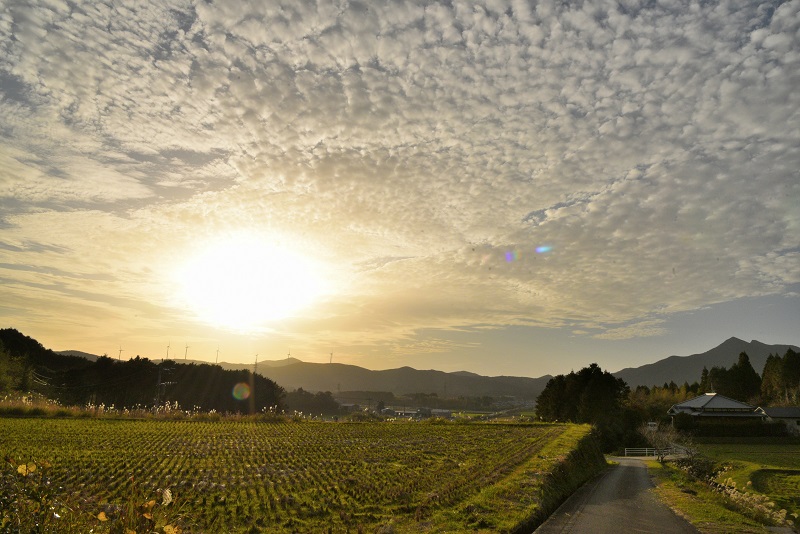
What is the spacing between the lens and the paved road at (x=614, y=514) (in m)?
16.9

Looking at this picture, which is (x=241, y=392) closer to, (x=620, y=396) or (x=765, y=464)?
(x=620, y=396)

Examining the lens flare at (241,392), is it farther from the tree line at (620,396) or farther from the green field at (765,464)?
the green field at (765,464)

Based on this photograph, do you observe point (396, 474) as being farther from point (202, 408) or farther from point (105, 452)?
point (202, 408)

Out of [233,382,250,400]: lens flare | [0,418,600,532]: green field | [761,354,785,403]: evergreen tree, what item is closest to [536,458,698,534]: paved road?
[0,418,600,532]: green field

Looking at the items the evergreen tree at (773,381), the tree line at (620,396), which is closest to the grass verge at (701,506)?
the tree line at (620,396)

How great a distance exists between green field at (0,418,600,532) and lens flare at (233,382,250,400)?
199ft

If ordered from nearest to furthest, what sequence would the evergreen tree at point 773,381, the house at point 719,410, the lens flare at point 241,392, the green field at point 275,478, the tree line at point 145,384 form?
the green field at point 275,478
the house at point 719,410
the tree line at point 145,384
the lens flare at point 241,392
the evergreen tree at point 773,381

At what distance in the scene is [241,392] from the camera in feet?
322

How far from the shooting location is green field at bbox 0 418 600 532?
13.7m

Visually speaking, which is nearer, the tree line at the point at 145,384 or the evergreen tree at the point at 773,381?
the tree line at the point at 145,384

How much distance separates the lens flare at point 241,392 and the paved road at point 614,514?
80653 mm

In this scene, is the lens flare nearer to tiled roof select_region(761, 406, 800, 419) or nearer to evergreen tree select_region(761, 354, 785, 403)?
tiled roof select_region(761, 406, 800, 419)

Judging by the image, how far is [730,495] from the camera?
24.5m

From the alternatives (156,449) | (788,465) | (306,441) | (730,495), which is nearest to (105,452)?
(156,449)
